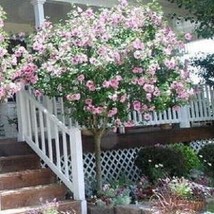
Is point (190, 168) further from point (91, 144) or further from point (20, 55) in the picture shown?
point (20, 55)

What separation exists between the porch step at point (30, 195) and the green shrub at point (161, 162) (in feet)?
5.48

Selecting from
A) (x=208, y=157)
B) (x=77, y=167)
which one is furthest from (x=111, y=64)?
(x=208, y=157)

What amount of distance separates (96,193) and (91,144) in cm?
126

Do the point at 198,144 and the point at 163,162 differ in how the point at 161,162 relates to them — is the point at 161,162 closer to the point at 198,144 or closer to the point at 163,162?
the point at 163,162

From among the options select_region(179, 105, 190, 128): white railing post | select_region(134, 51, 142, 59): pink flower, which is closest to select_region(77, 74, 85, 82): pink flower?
select_region(134, 51, 142, 59): pink flower

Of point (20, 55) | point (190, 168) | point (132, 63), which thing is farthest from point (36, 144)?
point (190, 168)

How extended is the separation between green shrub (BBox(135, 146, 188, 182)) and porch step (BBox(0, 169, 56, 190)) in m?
1.66

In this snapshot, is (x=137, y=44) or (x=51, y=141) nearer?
(x=137, y=44)

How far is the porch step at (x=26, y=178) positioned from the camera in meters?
6.24

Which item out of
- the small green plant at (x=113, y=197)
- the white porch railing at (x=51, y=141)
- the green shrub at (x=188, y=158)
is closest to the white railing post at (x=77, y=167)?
the white porch railing at (x=51, y=141)

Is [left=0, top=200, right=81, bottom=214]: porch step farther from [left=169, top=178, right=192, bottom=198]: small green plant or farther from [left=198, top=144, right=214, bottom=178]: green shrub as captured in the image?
[left=198, top=144, right=214, bottom=178]: green shrub

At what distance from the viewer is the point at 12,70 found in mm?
5641

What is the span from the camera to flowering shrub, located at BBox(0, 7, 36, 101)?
17.9ft

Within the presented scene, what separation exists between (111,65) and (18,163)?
2.09 metres
